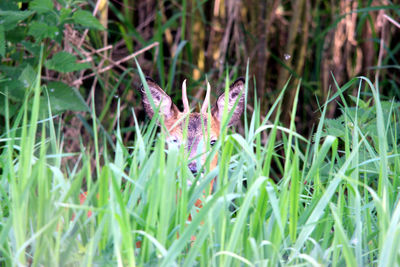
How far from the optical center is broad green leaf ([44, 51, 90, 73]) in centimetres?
Result: 321

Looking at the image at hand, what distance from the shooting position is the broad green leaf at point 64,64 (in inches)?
126

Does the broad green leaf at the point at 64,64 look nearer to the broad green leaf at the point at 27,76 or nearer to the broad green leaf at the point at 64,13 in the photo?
the broad green leaf at the point at 27,76

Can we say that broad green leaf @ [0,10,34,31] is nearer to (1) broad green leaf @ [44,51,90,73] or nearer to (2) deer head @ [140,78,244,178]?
(1) broad green leaf @ [44,51,90,73]

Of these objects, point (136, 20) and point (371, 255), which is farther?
point (136, 20)

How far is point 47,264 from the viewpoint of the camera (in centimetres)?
161

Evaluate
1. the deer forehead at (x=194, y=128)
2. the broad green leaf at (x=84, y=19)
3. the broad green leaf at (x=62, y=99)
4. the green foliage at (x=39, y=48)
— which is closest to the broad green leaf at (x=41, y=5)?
the green foliage at (x=39, y=48)

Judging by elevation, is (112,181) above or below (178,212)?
above

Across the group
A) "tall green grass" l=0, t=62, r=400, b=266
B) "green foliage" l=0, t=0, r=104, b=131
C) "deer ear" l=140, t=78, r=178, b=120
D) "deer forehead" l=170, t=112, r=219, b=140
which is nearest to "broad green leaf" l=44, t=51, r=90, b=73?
"green foliage" l=0, t=0, r=104, b=131

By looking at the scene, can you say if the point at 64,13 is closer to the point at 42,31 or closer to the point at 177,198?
the point at 42,31

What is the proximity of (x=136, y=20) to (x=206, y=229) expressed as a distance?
386 centimetres

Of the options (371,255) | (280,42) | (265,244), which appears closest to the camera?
(265,244)

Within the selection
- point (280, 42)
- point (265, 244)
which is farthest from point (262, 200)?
point (280, 42)

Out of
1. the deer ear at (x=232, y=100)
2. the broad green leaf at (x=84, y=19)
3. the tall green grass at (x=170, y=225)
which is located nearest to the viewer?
the tall green grass at (x=170, y=225)

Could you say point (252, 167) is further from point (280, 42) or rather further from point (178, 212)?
point (280, 42)
